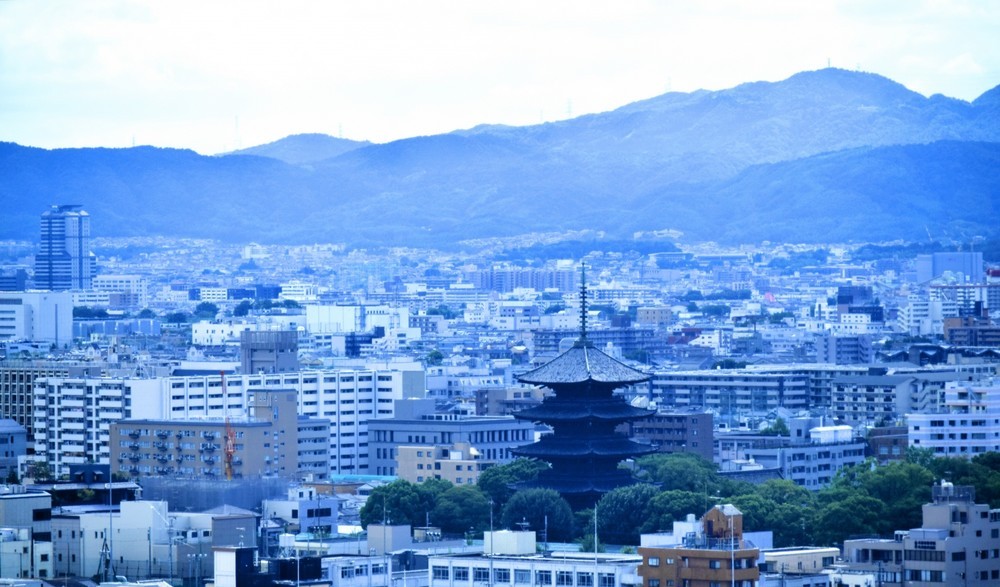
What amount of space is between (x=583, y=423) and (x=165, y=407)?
63.3 feet

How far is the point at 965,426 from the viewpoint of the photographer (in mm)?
64625

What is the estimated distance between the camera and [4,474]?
210ft

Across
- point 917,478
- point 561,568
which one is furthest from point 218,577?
point 917,478

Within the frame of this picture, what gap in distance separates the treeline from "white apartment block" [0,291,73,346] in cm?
8455

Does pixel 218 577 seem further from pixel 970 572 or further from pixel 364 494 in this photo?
pixel 364 494

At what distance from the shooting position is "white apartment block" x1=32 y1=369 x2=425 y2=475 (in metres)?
71.4

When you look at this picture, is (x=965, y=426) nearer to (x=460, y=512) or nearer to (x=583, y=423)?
(x=583, y=423)

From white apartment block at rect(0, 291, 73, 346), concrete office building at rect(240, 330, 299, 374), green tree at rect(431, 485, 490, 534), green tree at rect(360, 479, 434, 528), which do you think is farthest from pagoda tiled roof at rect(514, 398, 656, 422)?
white apartment block at rect(0, 291, 73, 346)

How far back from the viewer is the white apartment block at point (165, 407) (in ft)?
234

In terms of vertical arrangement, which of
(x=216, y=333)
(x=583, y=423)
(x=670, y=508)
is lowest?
(x=670, y=508)

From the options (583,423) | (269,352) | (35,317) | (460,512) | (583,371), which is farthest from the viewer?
(35,317)

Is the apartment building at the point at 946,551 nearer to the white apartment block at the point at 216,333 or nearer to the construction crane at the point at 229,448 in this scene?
the construction crane at the point at 229,448

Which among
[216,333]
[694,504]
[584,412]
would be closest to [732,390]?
[584,412]

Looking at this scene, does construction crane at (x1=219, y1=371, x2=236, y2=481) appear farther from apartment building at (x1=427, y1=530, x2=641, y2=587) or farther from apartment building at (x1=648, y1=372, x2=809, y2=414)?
apartment building at (x1=648, y1=372, x2=809, y2=414)
